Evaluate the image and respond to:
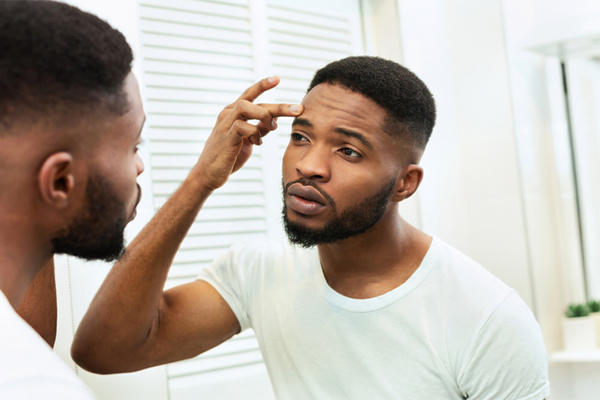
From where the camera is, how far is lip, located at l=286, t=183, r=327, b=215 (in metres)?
1.06

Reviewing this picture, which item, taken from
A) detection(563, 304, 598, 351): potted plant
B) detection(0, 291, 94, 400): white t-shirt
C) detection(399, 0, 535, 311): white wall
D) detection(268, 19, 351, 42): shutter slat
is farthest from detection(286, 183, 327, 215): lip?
detection(563, 304, 598, 351): potted plant

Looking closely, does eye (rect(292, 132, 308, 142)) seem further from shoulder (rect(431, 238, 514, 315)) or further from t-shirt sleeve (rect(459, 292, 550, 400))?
t-shirt sleeve (rect(459, 292, 550, 400))

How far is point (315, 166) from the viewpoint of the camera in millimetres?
1053

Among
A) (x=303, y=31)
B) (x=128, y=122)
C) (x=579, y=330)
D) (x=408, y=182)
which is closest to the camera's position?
(x=128, y=122)

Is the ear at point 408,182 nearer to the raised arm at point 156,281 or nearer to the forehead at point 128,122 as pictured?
the raised arm at point 156,281

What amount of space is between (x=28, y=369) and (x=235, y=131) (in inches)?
24.8

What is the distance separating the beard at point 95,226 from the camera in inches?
28.3

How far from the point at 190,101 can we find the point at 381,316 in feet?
2.80

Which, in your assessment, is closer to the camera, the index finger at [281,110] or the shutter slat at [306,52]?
the index finger at [281,110]

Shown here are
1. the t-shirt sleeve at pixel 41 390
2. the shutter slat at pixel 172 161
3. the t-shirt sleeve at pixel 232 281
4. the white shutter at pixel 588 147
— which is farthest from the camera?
the white shutter at pixel 588 147

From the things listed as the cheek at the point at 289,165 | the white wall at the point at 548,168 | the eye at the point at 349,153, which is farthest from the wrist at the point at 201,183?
the white wall at the point at 548,168

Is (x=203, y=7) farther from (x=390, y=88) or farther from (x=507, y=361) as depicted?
(x=507, y=361)

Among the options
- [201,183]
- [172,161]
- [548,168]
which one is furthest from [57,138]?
[548,168]

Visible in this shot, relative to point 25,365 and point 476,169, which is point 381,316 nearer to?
point 25,365
